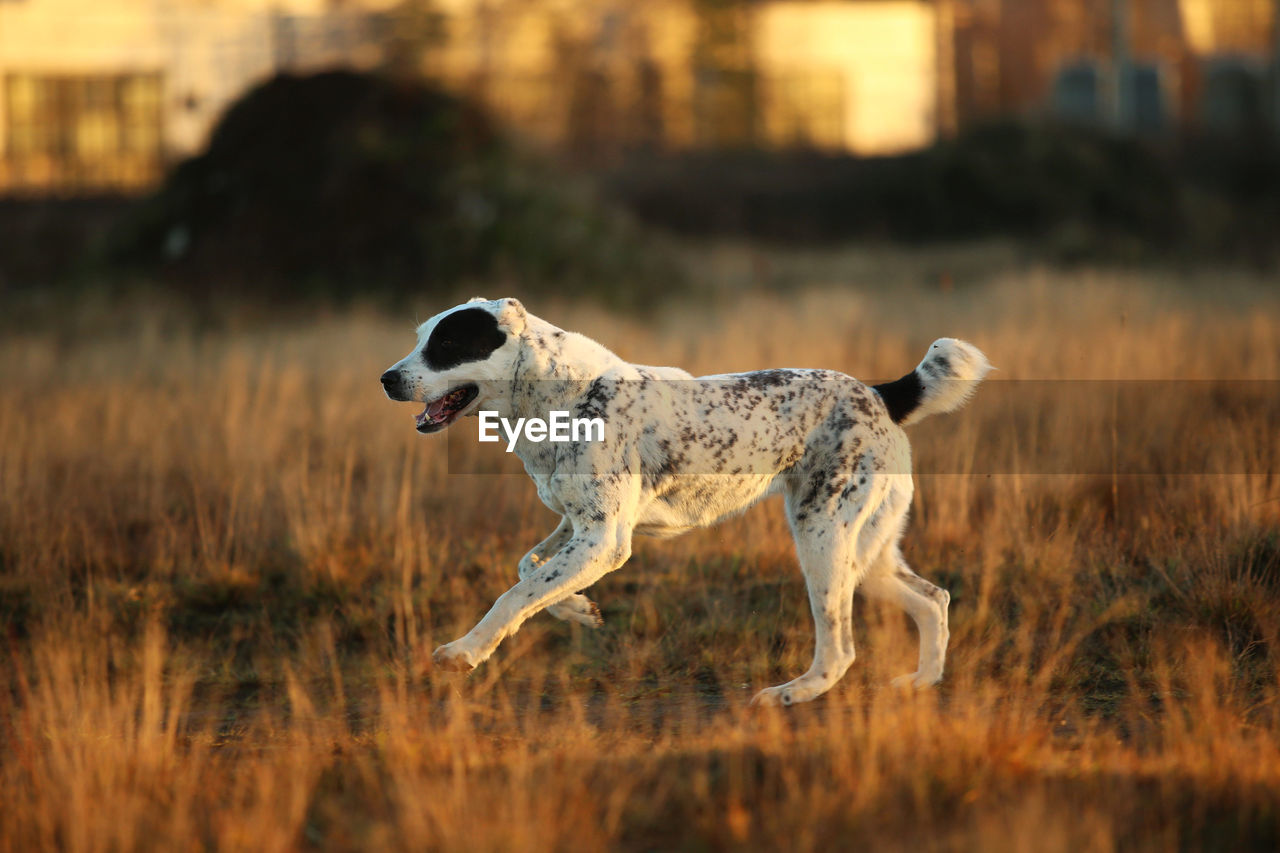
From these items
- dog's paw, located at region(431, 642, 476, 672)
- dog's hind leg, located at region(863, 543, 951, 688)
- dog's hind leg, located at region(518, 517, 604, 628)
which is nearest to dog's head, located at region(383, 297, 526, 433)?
dog's hind leg, located at region(518, 517, 604, 628)

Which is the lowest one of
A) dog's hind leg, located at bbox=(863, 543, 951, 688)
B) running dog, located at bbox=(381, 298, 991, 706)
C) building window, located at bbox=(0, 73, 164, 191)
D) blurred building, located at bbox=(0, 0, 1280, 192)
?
dog's hind leg, located at bbox=(863, 543, 951, 688)

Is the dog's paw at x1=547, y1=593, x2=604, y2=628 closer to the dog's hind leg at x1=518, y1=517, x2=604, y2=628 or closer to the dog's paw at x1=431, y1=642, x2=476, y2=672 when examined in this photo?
the dog's hind leg at x1=518, y1=517, x2=604, y2=628

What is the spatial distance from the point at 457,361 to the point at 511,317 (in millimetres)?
259

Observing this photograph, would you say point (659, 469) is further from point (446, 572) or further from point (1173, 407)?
point (1173, 407)

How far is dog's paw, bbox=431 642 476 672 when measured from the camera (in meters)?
4.45

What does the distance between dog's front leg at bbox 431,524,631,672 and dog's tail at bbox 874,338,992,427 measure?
1216 millimetres

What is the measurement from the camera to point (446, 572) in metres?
6.70

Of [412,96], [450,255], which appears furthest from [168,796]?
[412,96]

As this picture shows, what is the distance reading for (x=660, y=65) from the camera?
35250mm

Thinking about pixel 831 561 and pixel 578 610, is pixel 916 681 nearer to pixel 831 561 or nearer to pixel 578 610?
pixel 831 561

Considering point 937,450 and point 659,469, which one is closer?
point 659,469

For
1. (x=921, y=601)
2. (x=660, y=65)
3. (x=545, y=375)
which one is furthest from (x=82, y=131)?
(x=921, y=601)

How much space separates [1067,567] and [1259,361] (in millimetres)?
4787

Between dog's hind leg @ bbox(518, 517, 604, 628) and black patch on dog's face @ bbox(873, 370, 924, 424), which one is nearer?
dog's hind leg @ bbox(518, 517, 604, 628)
